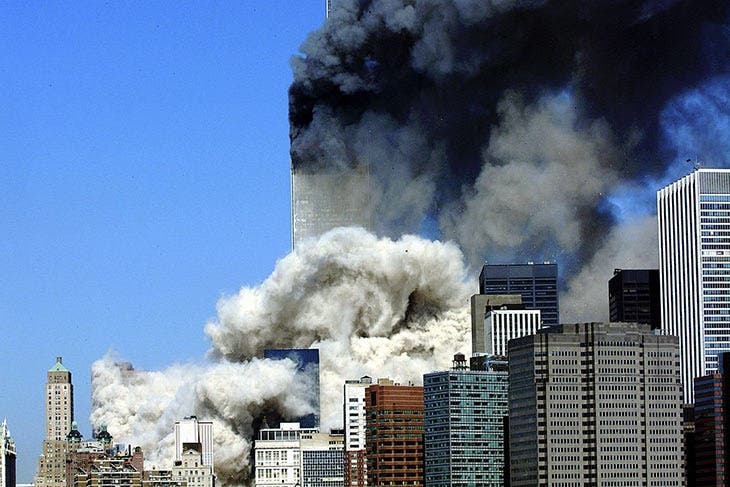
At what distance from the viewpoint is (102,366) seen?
122 m

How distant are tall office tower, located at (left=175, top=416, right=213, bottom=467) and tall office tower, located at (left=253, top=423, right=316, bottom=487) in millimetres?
1893

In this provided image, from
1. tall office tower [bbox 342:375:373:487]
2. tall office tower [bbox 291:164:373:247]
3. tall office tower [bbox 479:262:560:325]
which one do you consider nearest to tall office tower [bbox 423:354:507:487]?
tall office tower [bbox 342:375:373:487]

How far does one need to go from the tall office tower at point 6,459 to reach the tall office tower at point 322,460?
11238 mm

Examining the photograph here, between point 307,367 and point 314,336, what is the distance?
421 centimetres

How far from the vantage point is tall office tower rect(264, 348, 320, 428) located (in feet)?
371

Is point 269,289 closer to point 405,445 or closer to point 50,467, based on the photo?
point 50,467

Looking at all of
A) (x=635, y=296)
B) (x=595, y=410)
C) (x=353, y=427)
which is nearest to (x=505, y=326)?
(x=635, y=296)

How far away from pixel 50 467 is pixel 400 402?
62.4 feet

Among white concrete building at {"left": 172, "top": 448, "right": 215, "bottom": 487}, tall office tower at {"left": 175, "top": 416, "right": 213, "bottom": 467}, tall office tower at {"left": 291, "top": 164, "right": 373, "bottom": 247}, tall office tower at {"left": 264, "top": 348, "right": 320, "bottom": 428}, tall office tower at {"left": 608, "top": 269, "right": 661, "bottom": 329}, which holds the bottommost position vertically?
white concrete building at {"left": 172, "top": 448, "right": 215, "bottom": 487}

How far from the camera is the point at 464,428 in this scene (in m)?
93.2

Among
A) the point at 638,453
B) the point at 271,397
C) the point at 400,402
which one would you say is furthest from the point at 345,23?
the point at 638,453

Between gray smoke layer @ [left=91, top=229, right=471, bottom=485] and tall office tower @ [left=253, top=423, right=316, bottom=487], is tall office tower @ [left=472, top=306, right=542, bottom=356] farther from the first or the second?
tall office tower @ [left=253, top=423, right=316, bottom=487]

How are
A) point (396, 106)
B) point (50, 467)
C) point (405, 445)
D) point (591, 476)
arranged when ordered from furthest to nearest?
1. point (396, 106)
2. point (50, 467)
3. point (405, 445)
4. point (591, 476)

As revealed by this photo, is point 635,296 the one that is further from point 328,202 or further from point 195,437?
point 195,437
